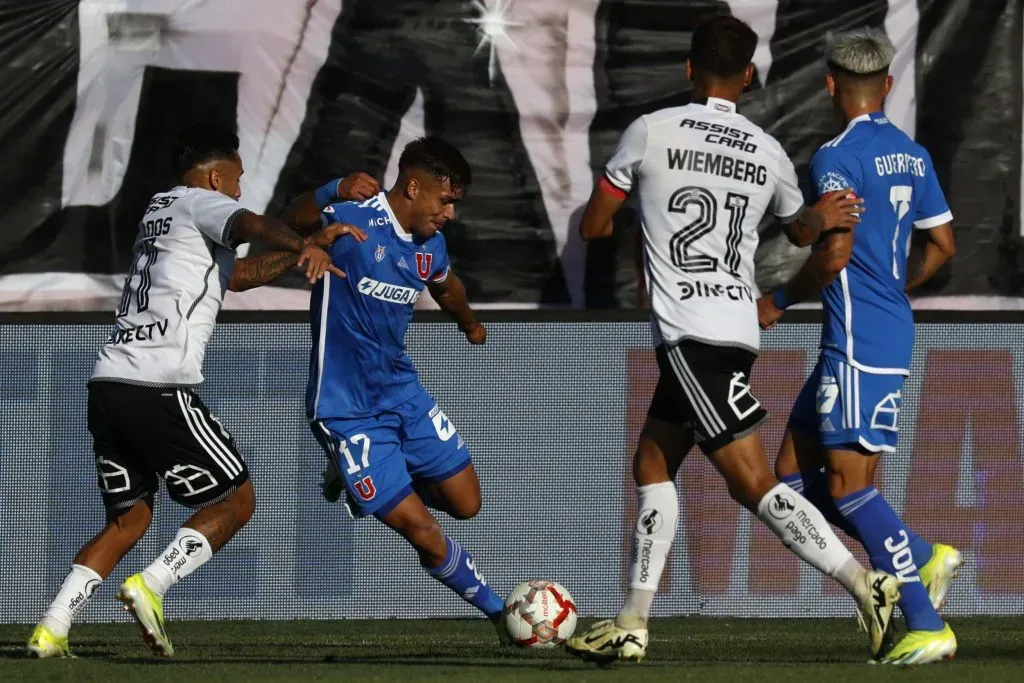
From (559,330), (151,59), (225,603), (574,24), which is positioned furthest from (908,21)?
(225,603)

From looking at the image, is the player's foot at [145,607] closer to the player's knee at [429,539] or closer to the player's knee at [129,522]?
the player's knee at [129,522]

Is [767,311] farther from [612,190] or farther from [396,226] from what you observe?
[396,226]

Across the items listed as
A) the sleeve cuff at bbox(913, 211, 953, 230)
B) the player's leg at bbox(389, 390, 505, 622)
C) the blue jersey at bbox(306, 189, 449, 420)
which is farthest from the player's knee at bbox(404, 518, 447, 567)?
the sleeve cuff at bbox(913, 211, 953, 230)

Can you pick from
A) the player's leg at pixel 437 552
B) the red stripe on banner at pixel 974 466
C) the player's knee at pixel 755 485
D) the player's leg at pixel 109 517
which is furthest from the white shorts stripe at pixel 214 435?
the red stripe on banner at pixel 974 466

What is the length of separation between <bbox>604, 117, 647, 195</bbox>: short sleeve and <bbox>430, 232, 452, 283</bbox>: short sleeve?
1.20 meters

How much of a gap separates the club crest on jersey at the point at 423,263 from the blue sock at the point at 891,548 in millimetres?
1731

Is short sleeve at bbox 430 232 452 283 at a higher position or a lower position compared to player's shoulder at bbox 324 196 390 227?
lower

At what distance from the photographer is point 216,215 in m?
6.54

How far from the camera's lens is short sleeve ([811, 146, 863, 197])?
20.3 ft

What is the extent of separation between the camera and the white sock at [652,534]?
235 inches

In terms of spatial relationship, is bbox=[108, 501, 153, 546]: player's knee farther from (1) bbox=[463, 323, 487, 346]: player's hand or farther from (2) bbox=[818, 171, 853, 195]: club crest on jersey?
(2) bbox=[818, 171, 853, 195]: club crest on jersey

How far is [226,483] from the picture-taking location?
264 inches

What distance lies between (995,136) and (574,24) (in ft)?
7.00

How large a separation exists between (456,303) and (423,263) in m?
0.60
